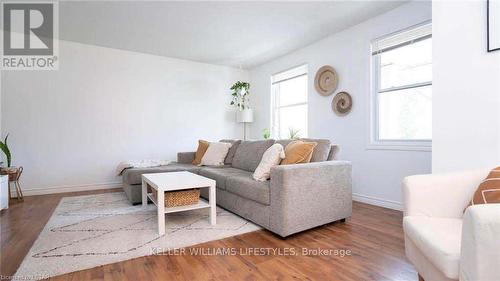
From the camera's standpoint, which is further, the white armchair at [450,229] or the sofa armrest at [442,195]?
the sofa armrest at [442,195]

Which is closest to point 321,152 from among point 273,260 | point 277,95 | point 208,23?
point 273,260

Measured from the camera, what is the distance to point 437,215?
141 cm

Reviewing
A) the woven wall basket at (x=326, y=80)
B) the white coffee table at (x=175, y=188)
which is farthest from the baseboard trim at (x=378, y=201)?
the white coffee table at (x=175, y=188)

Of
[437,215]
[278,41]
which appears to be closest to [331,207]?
[437,215]

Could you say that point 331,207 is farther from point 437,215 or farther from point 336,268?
point 437,215

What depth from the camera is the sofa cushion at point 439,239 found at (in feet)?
3.15

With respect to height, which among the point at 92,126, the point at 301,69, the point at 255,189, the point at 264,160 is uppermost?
the point at 301,69

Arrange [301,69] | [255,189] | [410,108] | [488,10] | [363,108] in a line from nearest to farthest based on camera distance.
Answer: [488,10], [255,189], [410,108], [363,108], [301,69]

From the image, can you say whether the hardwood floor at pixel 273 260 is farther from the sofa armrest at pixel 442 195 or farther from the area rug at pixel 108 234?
the sofa armrest at pixel 442 195

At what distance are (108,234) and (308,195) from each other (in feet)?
5.89

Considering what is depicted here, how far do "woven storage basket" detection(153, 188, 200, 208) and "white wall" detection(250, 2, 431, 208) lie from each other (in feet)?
7.47

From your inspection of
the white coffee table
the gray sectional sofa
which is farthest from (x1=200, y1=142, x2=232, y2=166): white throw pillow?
the white coffee table

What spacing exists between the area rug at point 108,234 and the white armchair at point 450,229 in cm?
140

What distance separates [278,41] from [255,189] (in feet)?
8.87
